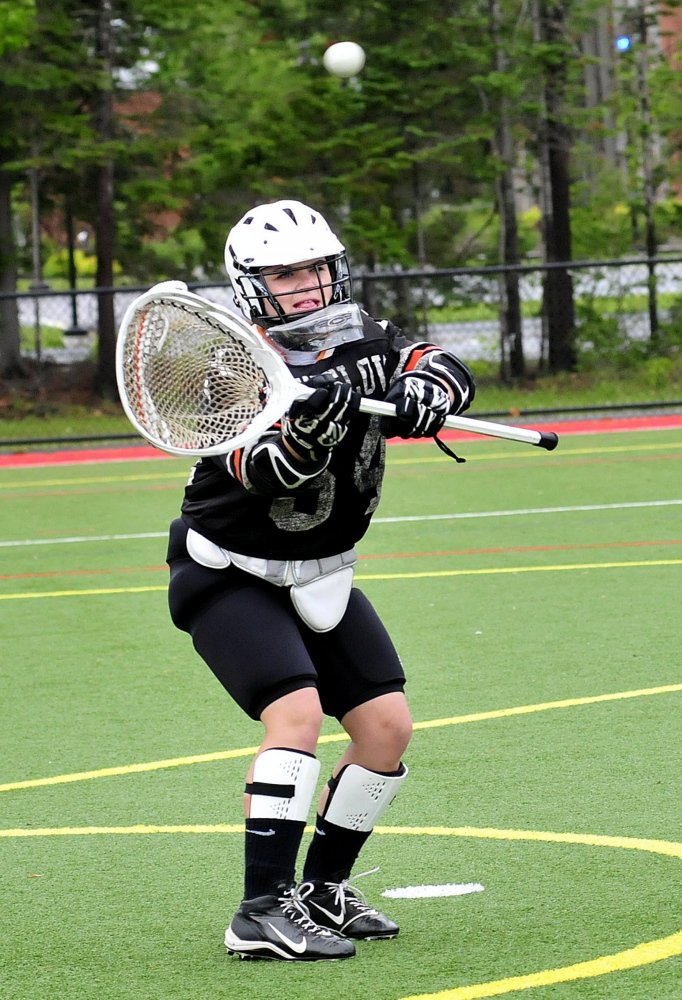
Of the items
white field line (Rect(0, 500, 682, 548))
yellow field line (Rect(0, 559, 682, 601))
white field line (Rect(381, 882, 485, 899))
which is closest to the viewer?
white field line (Rect(381, 882, 485, 899))

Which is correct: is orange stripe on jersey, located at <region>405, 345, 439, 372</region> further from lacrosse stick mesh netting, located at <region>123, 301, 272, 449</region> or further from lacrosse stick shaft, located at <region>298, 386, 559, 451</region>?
lacrosse stick mesh netting, located at <region>123, 301, 272, 449</region>

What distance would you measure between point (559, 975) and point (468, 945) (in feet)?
1.00

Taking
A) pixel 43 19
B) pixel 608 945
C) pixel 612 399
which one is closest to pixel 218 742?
pixel 608 945

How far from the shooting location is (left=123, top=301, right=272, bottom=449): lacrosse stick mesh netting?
3.77 metres

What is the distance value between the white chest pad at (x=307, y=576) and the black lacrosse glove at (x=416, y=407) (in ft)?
1.24

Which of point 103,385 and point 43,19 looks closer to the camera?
point 103,385

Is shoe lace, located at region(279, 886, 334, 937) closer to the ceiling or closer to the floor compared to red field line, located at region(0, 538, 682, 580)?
closer to the floor

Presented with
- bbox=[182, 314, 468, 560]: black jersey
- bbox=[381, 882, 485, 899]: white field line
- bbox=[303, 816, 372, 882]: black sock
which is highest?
bbox=[182, 314, 468, 560]: black jersey

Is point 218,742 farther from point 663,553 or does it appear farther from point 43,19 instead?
point 43,19

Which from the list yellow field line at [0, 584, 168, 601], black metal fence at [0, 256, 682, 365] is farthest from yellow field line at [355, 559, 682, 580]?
black metal fence at [0, 256, 682, 365]

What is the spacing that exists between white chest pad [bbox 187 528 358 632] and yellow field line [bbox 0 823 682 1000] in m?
0.95

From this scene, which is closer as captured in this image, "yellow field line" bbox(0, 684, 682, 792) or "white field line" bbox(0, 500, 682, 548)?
"yellow field line" bbox(0, 684, 682, 792)

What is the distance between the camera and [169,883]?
4340 millimetres

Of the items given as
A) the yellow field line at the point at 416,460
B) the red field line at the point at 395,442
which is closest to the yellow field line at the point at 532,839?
the yellow field line at the point at 416,460
